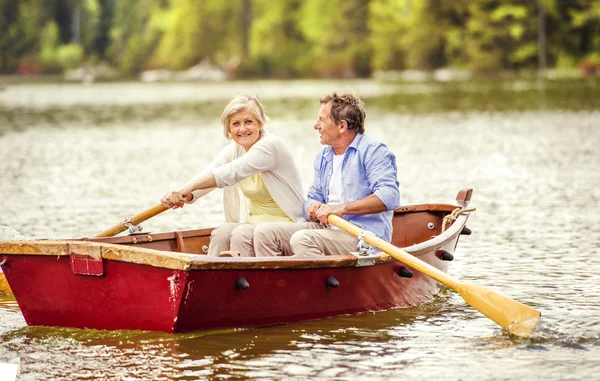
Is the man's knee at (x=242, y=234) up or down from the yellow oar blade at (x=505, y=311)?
up

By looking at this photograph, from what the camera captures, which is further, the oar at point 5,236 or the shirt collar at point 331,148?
the oar at point 5,236

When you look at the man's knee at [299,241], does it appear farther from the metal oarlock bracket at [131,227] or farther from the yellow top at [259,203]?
the metal oarlock bracket at [131,227]

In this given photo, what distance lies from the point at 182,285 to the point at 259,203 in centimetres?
157

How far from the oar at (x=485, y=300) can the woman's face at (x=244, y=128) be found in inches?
36.9

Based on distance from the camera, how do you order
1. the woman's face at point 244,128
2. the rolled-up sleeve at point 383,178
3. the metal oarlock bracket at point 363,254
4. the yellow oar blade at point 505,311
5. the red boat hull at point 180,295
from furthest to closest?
1. the woman's face at point 244,128
2. the rolled-up sleeve at point 383,178
3. the metal oarlock bracket at point 363,254
4. the yellow oar blade at point 505,311
5. the red boat hull at point 180,295

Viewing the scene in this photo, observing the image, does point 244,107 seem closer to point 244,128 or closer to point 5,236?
point 244,128

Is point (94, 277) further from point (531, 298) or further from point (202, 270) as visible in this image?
point (531, 298)

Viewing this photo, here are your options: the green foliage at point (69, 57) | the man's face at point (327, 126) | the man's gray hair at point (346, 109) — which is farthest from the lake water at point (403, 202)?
the green foliage at point (69, 57)

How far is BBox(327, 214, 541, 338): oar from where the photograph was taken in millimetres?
8359

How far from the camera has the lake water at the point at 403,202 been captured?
786cm

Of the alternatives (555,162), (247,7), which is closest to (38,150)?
(555,162)

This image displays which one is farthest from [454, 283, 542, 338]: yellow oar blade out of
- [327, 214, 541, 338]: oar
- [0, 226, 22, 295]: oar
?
[0, 226, 22, 295]: oar

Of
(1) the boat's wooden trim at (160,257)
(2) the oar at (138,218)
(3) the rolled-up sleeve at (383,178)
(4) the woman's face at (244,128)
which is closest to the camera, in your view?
(1) the boat's wooden trim at (160,257)

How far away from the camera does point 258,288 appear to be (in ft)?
26.9
